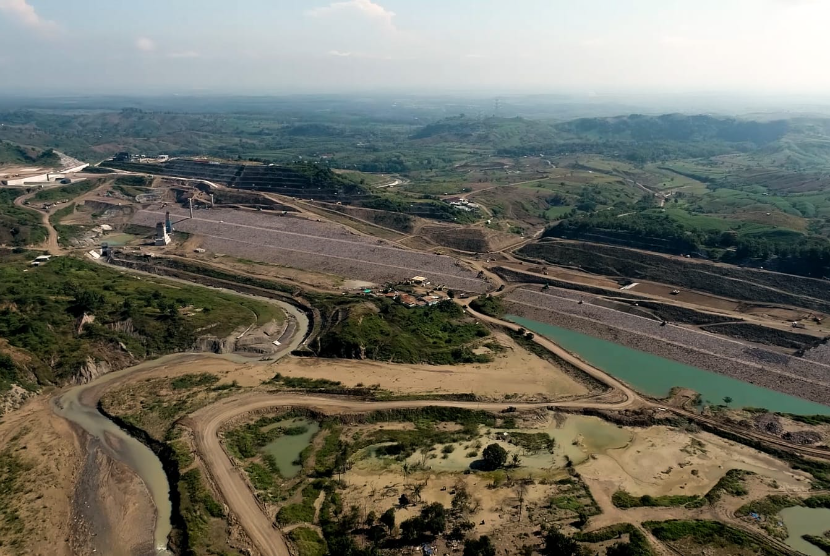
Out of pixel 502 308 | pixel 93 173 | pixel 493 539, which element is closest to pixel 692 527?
pixel 493 539

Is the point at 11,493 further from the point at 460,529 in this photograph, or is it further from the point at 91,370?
the point at 460,529

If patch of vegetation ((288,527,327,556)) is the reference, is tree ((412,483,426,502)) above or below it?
above

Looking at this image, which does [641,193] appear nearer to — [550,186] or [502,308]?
[550,186]

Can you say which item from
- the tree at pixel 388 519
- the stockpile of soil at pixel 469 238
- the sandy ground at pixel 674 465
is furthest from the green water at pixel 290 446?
the stockpile of soil at pixel 469 238

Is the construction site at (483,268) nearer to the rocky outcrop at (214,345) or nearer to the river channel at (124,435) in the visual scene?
the rocky outcrop at (214,345)

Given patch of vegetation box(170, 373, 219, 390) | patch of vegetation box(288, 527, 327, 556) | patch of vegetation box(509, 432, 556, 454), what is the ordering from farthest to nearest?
patch of vegetation box(170, 373, 219, 390) → patch of vegetation box(509, 432, 556, 454) → patch of vegetation box(288, 527, 327, 556)

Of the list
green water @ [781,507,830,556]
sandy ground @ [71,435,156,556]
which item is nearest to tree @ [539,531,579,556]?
green water @ [781,507,830,556]

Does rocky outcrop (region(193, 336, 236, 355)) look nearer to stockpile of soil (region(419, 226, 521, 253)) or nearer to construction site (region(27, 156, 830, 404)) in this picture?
construction site (region(27, 156, 830, 404))

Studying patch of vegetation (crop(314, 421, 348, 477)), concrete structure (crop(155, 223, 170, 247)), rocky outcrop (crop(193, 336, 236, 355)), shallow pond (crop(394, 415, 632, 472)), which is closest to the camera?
patch of vegetation (crop(314, 421, 348, 477))
